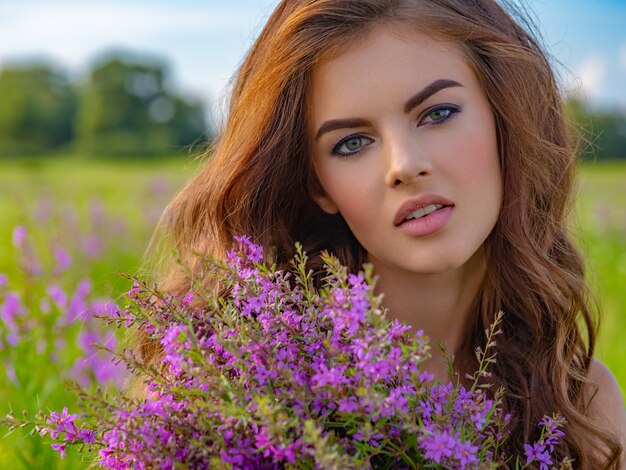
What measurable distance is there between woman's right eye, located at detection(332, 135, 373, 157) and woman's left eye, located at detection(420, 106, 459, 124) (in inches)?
7.4

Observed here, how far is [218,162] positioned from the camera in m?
2.92

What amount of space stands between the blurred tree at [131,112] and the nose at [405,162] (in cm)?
5070

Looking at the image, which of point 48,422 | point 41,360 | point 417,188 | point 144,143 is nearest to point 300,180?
point 417,188

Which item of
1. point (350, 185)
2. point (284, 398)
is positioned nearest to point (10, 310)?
point (350, 185)

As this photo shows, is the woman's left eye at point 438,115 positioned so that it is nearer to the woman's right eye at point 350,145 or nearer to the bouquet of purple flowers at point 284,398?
the woman's right eye at point 350,145

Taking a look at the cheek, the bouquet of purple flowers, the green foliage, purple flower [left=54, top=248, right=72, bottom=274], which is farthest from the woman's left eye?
the green foliage

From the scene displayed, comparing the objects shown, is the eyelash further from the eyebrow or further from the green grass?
the green grass

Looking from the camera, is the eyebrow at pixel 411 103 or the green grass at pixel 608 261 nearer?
the eyebrow at pixel 411 103

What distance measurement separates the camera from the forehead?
246 cm

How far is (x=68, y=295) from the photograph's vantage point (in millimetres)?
5285

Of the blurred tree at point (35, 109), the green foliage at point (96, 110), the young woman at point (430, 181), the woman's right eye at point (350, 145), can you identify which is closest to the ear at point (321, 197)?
the young woman at point (430, 181)

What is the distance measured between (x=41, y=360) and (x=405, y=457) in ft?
8.28

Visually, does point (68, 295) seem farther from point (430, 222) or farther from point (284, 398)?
point (284, 398)

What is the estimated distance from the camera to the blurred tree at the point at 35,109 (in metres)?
61.2
